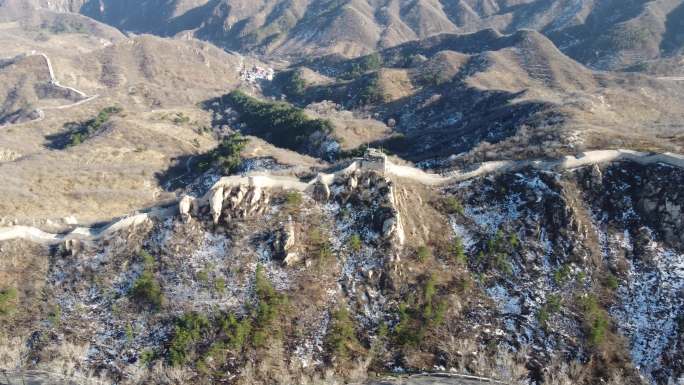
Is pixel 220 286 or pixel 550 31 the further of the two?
pixel 550 31

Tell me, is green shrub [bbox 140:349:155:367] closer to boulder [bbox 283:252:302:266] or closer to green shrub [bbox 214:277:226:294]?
green shrub [bbox 214:277:226:294]

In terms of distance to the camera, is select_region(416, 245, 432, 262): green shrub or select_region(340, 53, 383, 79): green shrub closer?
select_region(416, 245, 432, 262): green shrub

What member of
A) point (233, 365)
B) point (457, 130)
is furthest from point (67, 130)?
point (233, 365)

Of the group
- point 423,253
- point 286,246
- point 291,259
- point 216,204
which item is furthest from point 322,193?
point 423,253

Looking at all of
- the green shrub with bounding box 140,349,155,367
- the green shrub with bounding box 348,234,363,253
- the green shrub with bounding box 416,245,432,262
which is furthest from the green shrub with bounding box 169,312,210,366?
the green shrub with bounding box 416,245,432,262

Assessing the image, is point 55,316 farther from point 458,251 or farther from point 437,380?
point 458,251

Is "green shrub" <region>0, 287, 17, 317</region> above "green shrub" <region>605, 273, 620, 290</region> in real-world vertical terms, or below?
below

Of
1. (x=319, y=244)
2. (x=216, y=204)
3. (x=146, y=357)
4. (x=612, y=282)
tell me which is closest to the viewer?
(x=146, y=357)

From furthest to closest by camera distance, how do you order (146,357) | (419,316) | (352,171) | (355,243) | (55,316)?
(352,171)
(355,243)
(419,316)
(55,316)
(146,357)
